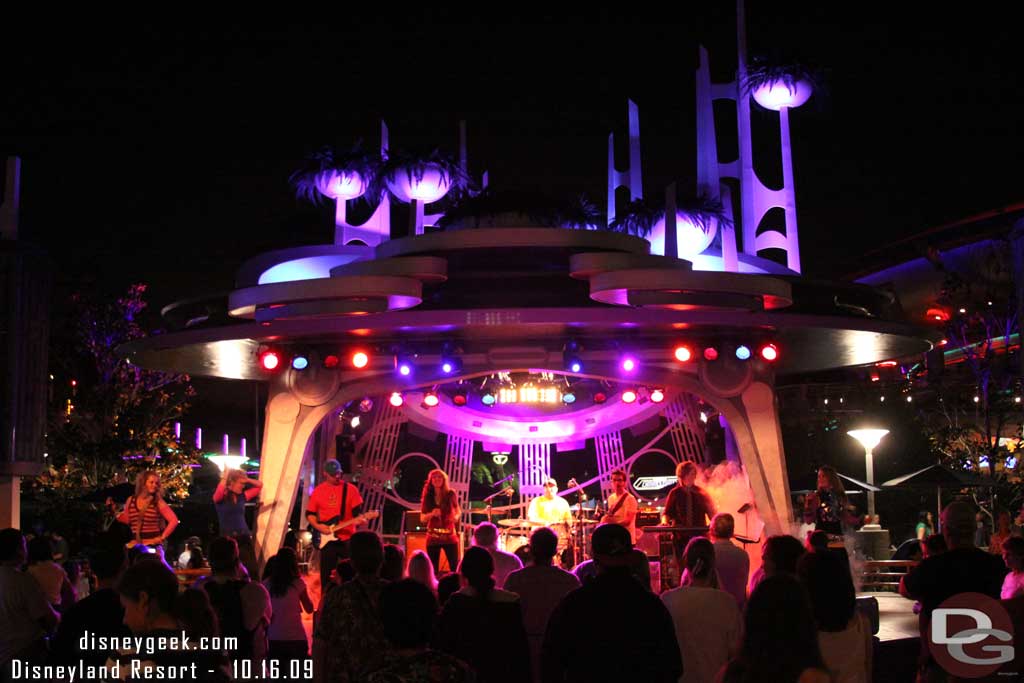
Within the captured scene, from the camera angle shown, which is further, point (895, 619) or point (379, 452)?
point (379, 452)

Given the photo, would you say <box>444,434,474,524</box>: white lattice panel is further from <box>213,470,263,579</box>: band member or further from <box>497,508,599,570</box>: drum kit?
<box>213,470,263,579</box>: band member

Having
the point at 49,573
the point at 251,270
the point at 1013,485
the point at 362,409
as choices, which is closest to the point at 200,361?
the point at 251,270

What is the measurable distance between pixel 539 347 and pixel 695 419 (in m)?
5.67

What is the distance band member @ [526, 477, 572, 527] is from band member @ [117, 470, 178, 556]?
6.96m

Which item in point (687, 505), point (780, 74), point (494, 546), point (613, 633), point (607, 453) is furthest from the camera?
point (607, 453)

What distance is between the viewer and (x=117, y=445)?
2358 cm

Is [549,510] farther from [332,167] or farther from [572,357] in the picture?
[332,167]

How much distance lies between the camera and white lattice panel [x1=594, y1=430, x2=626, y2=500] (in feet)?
70.3

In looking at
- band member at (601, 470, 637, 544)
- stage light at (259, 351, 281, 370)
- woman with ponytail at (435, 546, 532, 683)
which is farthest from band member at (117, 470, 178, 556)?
woman with ponytail at (435, 546, 532, 683)

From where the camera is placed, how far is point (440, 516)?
1564cm

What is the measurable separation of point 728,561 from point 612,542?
4.16 meters

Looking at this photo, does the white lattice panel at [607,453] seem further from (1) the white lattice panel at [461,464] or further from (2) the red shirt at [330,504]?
(2) the red shirt at [330,504]

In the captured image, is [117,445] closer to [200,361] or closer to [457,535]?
[200,361]

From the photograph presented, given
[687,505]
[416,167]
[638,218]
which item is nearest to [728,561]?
[687,505]
